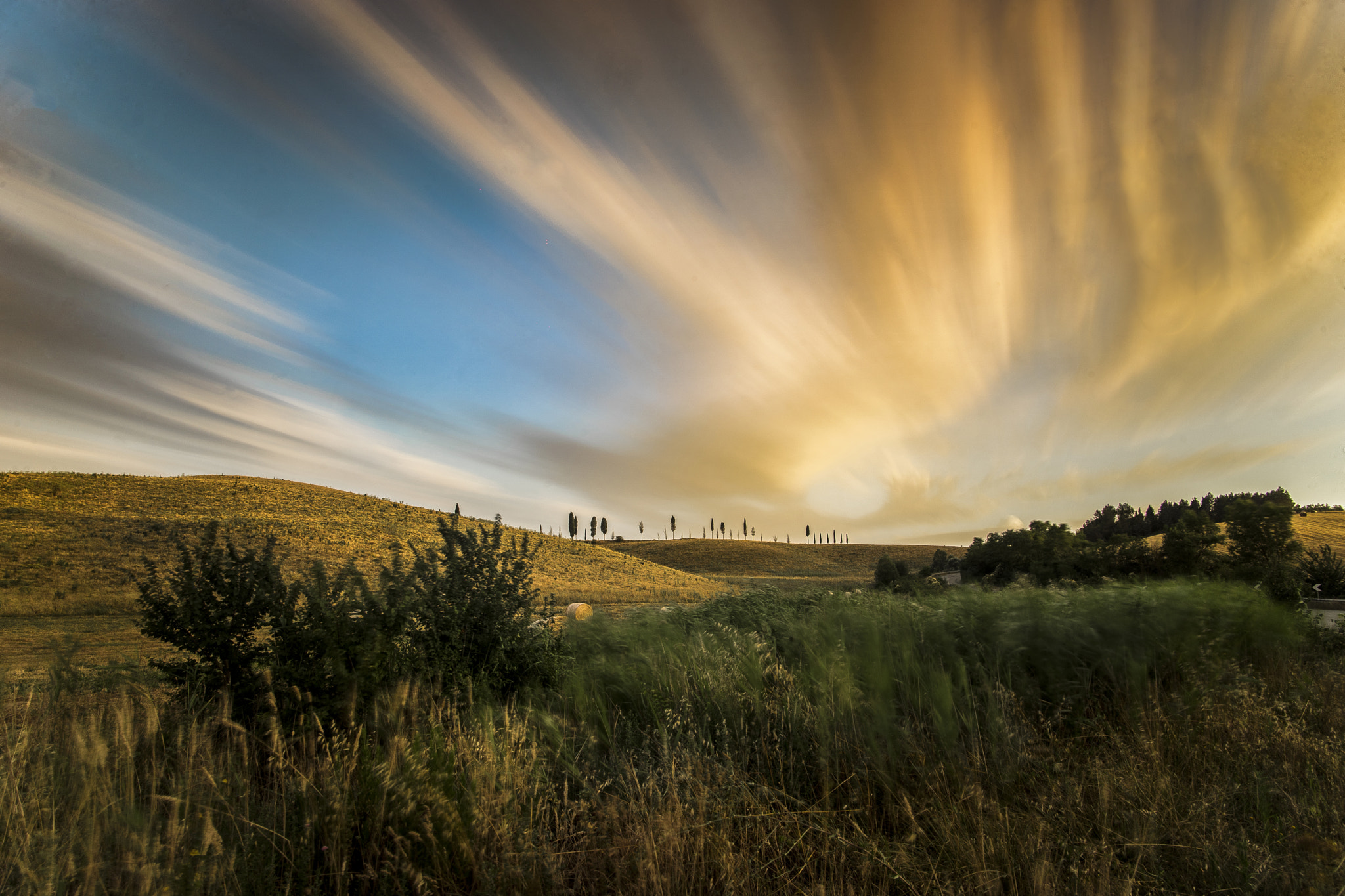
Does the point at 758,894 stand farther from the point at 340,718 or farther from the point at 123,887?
the point at 340,718

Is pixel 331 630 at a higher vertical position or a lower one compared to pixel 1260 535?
lower

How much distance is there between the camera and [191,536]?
40.3 meters

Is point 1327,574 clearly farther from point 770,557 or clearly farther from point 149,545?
point 770,557

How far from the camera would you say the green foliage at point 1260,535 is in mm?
17312

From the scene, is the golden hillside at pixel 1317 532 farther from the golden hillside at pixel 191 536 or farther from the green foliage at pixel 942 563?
the golden hillside at pixel 191 536

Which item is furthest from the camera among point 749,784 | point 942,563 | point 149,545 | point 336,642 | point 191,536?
point 942,563

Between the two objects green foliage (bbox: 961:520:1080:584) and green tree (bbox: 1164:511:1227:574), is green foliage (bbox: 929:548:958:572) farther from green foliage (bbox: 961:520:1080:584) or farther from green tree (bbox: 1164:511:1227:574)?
green tree (bbox: 1164:511:1227:574)

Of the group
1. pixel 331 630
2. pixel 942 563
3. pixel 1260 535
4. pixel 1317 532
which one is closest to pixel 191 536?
pixel 331 630

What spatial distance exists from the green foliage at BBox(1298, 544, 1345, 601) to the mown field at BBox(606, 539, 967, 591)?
72.4 metres

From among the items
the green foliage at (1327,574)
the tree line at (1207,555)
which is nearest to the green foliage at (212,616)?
the tree line at (1207,555)

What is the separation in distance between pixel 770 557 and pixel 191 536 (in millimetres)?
97030

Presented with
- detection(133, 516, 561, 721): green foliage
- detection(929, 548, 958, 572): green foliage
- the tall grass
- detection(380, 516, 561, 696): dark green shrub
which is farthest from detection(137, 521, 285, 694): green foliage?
Result: detection(929, 548, 958, 572): green foliage

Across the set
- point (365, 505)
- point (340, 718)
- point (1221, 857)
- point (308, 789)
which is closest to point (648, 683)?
point (340, 718)

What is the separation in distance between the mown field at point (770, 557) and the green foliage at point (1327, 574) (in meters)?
72.4
